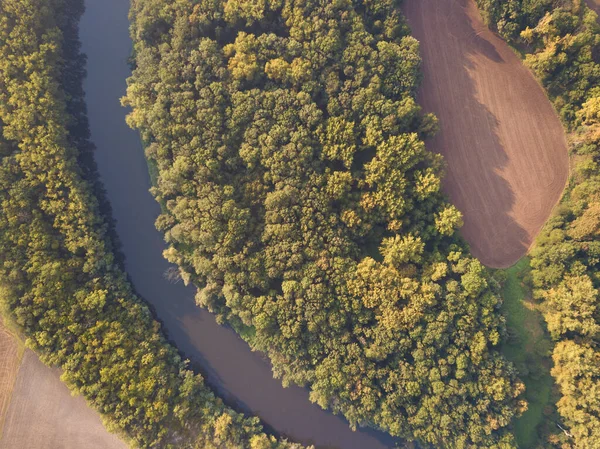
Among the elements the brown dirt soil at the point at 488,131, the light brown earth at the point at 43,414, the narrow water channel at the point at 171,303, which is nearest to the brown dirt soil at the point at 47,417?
the light brown earth at the point at 43,414

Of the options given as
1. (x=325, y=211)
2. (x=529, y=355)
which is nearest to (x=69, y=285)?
(x=325, y=211)

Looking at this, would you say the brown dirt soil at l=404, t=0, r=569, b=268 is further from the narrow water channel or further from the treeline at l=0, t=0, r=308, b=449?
the treeline at l=0, t=0, r=308, b=449

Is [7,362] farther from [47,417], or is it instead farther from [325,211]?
[325,211]

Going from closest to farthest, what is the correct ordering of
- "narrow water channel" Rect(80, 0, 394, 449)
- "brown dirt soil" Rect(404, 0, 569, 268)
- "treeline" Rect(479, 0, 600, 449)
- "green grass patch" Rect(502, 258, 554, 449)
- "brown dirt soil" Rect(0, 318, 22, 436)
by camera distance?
"treeline" Rect(479, 0, 600, 449) → "brown dirt soil" Rect(0, 318, 22, 436) → "green grass patch" Rect(502, 258, 554, 449) → "narrow water channel" Rect(80, 0, 394, 449) → "brown dirt soil" Rect(404, 0, 569, 268)

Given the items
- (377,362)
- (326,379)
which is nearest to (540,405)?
(377,362)

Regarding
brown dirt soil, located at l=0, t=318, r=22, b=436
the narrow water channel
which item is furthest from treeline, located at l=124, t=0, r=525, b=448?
brown dirt soil, located at l=0, t=318, r=22, b=436

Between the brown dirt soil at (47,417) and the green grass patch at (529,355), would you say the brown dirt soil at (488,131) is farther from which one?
the brown dirt soil at (47,417)

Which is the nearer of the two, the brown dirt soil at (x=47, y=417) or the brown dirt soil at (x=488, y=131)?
the brown dirt soil at (x=47, y=417)
